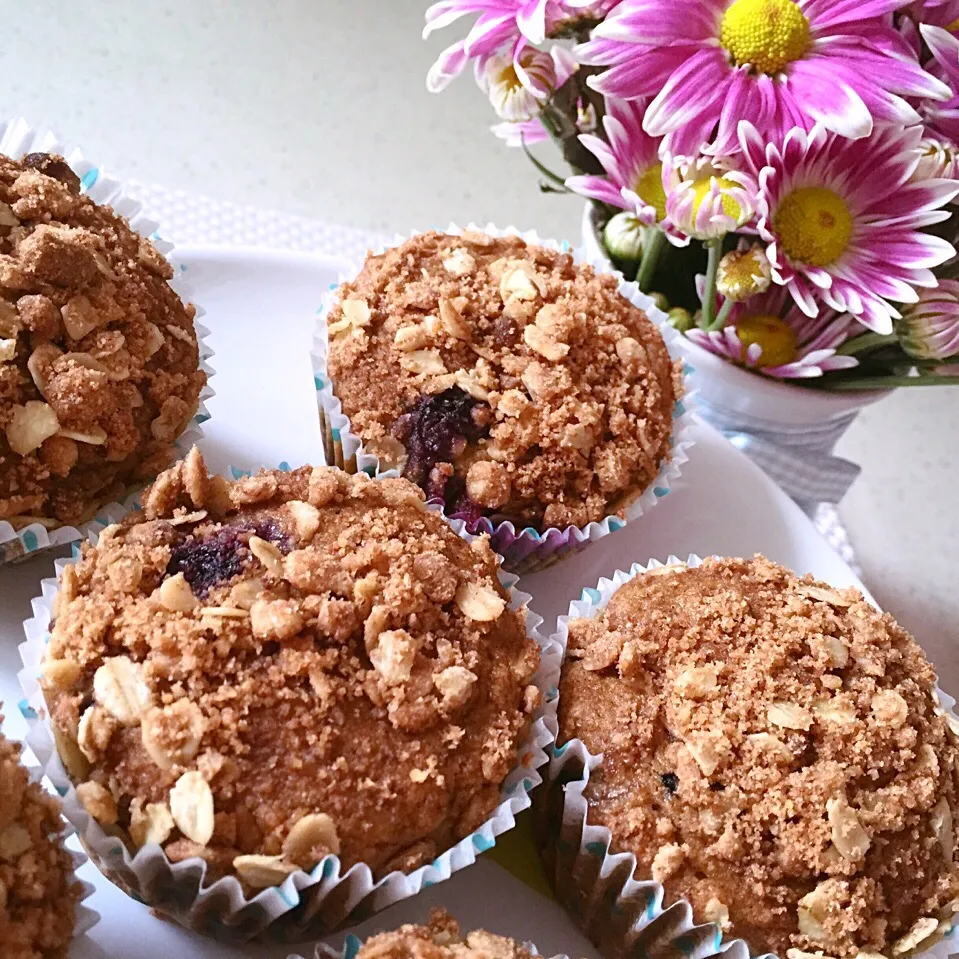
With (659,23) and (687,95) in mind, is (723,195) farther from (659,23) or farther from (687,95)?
(659,23)

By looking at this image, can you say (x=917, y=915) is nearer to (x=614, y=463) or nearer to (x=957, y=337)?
(x=614, y=463)

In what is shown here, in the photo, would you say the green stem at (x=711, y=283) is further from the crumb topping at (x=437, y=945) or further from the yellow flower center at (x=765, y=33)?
the crumb topping at (x=437, y=945)

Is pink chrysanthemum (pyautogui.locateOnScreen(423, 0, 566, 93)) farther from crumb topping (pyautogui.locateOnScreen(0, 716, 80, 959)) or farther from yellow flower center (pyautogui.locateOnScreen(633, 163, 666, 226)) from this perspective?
crumb topping (pyautogui.locateOnScreen(0, 716, 80, 959))

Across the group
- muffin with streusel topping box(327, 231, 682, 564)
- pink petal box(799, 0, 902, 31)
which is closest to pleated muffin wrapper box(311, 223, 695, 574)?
muffin with streusel topping box(327, 231, 682, 564)

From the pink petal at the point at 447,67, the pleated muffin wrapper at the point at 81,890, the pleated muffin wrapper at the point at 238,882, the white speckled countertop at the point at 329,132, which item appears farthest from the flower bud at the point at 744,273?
the pleated muffin wrapper at the point at 81,890

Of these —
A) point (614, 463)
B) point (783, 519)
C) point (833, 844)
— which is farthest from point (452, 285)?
point (833, 844)
